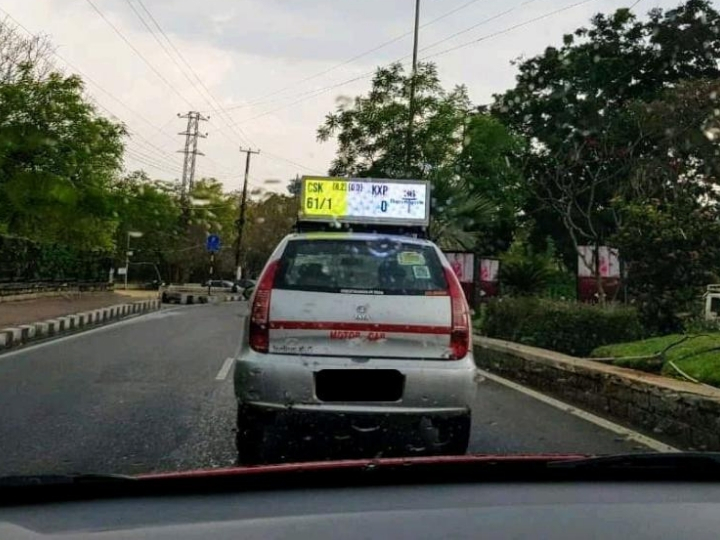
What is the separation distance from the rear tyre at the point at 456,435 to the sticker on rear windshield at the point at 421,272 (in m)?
0.89

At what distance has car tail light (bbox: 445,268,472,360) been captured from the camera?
504cm

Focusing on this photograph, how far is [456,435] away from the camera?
5340 mm

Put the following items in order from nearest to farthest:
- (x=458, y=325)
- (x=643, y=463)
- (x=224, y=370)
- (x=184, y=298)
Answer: (x=643, y=463), (x=458, y=325), (x=224, y=370), (x=184, y=298)

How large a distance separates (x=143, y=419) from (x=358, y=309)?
8.50ft

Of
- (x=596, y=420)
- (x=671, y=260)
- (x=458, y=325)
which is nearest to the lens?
(x=458, y=325)

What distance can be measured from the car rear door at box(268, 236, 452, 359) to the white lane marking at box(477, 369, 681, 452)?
6.77 ft

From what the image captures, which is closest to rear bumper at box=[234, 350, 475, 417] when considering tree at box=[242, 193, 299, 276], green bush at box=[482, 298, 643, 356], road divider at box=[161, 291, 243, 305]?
green bush at box=[482, 298, 643, 356]

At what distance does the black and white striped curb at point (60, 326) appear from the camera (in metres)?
13.9

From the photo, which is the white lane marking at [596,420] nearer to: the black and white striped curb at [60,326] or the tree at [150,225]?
the black and white striped curb at [60,326]

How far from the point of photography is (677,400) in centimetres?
650

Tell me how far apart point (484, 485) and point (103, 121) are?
31.7m

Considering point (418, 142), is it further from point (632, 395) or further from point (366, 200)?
point (632, 395)

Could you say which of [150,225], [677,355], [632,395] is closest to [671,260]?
[677,355]

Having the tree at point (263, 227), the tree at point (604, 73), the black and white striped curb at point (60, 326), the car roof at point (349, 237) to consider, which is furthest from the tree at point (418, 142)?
the tree at point (263, 227)
